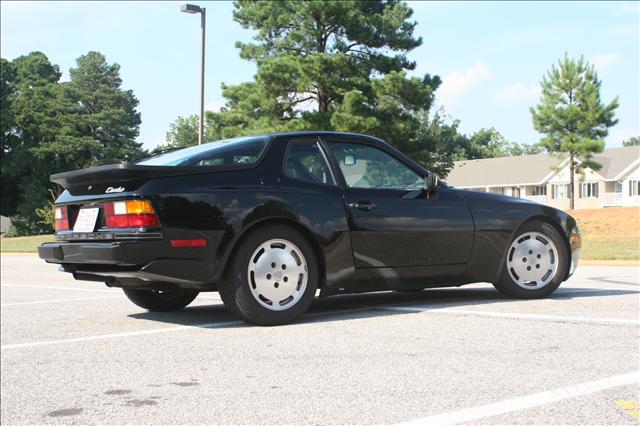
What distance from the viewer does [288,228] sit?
604cm

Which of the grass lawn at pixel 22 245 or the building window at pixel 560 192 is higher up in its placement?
the building window at pixel 560 192

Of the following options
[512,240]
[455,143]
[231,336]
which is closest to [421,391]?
[231,336]

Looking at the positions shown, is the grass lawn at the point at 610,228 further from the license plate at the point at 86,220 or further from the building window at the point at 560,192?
the building window at the point at 560,192

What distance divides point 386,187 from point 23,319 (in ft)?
13.2

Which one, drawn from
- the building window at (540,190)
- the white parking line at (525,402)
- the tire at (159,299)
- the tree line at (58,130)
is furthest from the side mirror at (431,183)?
the tree line at (58,130)

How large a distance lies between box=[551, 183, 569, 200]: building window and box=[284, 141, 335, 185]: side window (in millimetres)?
68570

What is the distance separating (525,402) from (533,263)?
3887mm

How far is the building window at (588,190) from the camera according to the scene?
67.8 m

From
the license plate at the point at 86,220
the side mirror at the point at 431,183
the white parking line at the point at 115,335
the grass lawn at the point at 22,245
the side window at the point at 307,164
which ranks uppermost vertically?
the side window at the point at 307,164

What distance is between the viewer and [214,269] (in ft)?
18.8

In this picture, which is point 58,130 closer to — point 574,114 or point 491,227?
point 574,114

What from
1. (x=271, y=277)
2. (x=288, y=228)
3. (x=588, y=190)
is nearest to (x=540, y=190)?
(x=588, y=190)

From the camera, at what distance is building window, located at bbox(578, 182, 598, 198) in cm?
6775

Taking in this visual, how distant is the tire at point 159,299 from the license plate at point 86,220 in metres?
1.26
